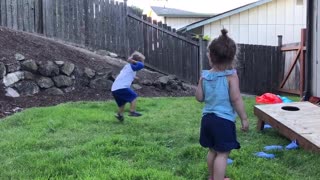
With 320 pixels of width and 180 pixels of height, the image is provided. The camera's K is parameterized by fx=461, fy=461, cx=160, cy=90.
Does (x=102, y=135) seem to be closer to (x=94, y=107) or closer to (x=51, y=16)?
(x=94, y=107)

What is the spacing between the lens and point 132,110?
8.52 meters

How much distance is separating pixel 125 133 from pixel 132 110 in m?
1.41

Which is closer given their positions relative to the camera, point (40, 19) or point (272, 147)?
point (272, 147)

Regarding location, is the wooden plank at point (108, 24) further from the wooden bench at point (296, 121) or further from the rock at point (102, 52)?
the wooden bench at point (296, 121)

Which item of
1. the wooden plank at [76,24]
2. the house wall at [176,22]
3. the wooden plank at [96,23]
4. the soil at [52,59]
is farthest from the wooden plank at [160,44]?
the house wall at [176,22]

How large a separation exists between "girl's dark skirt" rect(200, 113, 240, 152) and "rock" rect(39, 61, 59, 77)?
7.22 m

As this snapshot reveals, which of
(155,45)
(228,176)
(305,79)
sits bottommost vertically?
(228,176)

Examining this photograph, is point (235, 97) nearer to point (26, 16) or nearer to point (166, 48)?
point (26, 16)

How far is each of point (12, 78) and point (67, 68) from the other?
1.54m

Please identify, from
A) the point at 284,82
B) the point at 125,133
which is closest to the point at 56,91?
the point at 125,133

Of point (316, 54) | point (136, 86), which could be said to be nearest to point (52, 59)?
point (136, 86)

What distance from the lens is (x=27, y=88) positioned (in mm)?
10336

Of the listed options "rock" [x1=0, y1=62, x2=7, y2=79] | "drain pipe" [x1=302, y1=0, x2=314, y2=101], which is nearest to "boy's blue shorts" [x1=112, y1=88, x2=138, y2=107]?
"rock" [x1=0, y1=62, x2=7, y2=79]

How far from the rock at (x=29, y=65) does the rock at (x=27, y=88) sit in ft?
1.15
